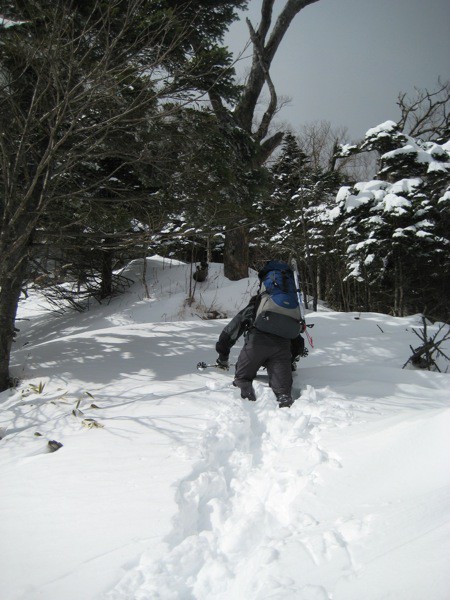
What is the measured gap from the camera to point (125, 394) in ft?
12.6

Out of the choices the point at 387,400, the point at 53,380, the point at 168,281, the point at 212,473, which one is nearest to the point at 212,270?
the point at 168,281

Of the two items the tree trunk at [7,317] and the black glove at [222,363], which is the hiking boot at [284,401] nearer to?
the black glove at [222,363]

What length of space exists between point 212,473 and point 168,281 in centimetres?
947

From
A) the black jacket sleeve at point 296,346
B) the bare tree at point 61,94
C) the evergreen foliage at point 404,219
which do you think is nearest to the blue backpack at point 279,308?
the black jacket sleeve at point 296,346

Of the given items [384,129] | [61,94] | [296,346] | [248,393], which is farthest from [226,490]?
[384,129]

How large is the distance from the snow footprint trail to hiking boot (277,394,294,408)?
49cm

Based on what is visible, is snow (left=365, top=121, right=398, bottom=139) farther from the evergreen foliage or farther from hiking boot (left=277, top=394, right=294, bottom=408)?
hiking boot (left=277, top=394, right=294, bottom=408)

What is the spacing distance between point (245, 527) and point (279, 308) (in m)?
2.29

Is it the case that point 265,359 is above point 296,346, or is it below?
below

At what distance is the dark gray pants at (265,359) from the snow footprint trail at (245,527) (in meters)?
0.81

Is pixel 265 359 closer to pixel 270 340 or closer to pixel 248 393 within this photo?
pixel 270 340

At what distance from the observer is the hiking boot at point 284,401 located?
10.9ft

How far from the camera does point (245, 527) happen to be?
5.68 ft

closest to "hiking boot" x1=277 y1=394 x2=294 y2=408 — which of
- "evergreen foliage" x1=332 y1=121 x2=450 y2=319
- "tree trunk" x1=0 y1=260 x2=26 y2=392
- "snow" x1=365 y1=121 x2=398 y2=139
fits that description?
"tree trunk" x1=0 y1=260 x2=26 y2=392
